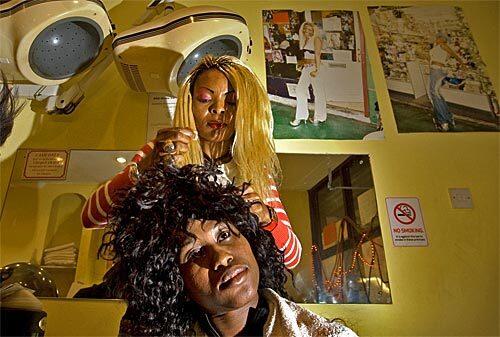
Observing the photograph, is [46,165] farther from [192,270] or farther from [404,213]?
[404,213]

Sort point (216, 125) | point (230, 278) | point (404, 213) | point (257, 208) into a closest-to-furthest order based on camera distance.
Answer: point (230, 278), point (257, 208), point (216, 125), point (404, 213)

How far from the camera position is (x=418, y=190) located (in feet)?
2.86

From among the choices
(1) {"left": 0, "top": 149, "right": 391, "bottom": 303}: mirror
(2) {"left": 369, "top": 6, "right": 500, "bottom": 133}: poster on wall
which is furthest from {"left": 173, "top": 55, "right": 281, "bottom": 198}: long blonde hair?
(2) {"left": 369, "top": 6, "right": 500, "bottom": 133}: poster on wall

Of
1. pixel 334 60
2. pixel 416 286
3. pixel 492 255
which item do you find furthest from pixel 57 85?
pixel 492 255

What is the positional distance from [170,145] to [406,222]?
541 millimetres

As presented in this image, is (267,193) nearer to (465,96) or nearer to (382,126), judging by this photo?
(382,126)

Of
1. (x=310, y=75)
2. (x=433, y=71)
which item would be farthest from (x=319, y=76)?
(x=433, y=71)

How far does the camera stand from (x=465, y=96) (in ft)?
3.22

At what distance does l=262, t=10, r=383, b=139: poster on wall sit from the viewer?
3.01 ft

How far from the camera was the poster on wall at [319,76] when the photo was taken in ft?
3.01

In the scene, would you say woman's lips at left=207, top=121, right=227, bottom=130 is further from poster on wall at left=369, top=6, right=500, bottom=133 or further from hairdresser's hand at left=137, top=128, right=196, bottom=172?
poster on wall at left=369, top=6, right=500, bottom=133

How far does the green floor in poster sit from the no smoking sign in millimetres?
177

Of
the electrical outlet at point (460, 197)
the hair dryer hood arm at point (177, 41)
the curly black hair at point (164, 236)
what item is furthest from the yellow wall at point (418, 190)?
the curly black hair at point (164, 236)

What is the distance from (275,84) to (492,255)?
61 cm
